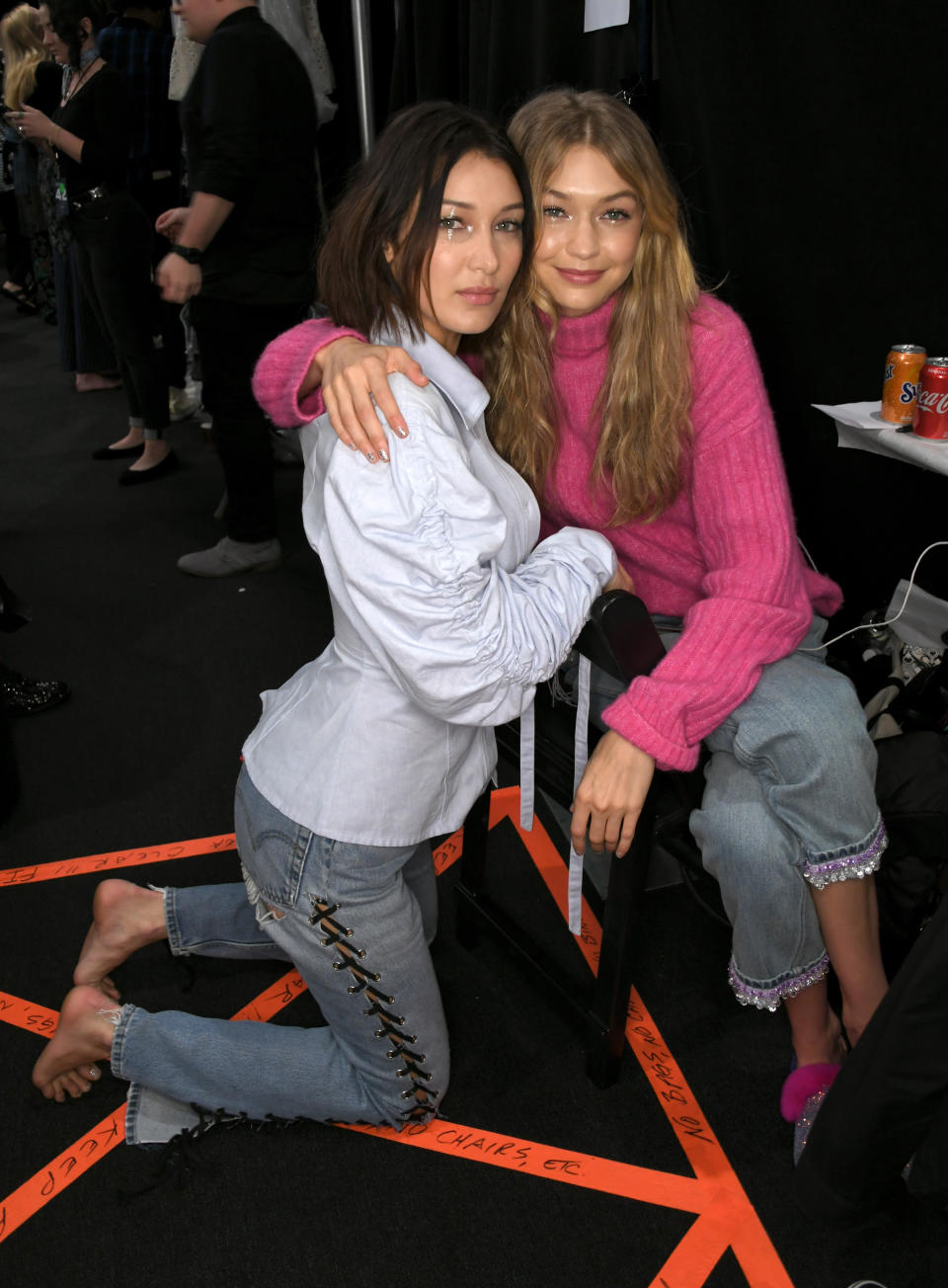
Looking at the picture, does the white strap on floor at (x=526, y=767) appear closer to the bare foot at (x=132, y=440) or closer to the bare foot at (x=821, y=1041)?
the bare foot at (x=821, y=1041)

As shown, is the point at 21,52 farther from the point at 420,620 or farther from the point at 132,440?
the point at 420,620

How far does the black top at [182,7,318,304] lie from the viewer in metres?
2.64

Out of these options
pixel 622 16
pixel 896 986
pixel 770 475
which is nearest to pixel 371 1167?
pixel 896 986

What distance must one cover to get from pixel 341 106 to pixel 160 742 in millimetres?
3253

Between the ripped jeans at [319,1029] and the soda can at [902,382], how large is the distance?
43.6 inches

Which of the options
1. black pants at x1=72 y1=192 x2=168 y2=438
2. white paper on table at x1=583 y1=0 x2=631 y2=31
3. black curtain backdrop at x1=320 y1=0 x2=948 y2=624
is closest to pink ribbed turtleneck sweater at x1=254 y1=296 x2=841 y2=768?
black curtain backdrop at x1=320 y1=0 x2=948 y2=624

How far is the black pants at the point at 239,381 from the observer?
2.94 meters

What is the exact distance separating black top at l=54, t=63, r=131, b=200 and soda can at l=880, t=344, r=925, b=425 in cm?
299

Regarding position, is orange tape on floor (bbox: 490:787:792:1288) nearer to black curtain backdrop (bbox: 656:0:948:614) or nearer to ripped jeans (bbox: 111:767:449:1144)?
ripped jeans (bbox: 111:767:449:1144)

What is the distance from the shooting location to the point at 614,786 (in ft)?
4.18

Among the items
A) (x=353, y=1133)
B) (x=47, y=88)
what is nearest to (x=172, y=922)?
(x=353, y=1133)

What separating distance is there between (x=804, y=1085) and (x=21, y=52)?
501 centimetres

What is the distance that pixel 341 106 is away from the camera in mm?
4434

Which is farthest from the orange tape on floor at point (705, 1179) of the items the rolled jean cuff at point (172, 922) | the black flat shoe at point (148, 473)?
the black flat shoe at point (148, 473)
